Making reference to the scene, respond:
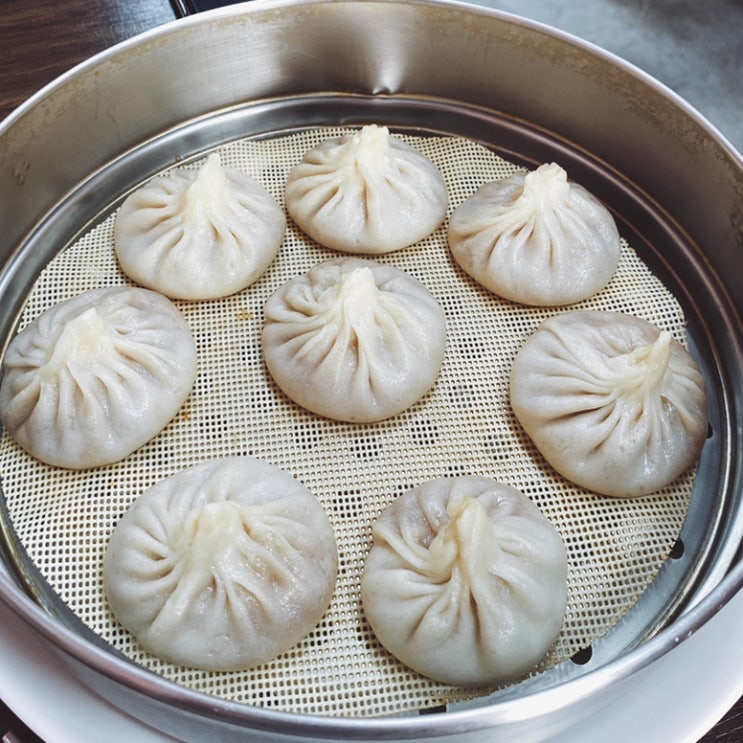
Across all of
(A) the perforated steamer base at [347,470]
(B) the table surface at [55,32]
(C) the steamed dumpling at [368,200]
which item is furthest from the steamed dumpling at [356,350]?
(B) the table surface at [55,32]

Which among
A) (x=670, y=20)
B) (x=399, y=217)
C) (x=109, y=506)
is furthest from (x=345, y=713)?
(x=670, y=20)

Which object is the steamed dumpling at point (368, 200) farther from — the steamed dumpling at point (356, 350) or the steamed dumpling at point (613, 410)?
the steamed dumpling at point (613, 410)

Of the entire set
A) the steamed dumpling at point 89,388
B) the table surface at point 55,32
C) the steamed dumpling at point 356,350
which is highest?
the table surface at point 55,32

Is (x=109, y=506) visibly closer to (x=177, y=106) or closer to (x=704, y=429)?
(x=177, y=106)

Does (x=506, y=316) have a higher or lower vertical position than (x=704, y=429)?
higher

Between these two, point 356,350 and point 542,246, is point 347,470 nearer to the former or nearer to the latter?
point 356,350

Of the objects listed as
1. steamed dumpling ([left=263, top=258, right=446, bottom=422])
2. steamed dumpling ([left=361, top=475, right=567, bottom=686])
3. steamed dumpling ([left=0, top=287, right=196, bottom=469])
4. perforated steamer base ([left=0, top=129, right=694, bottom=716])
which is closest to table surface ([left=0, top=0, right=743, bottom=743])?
perforated steamer base ([left=0, top=129, right=694, bottom=716])

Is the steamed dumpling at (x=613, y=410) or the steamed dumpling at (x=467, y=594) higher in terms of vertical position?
the steamed dumpling at (x=613, y=410)
